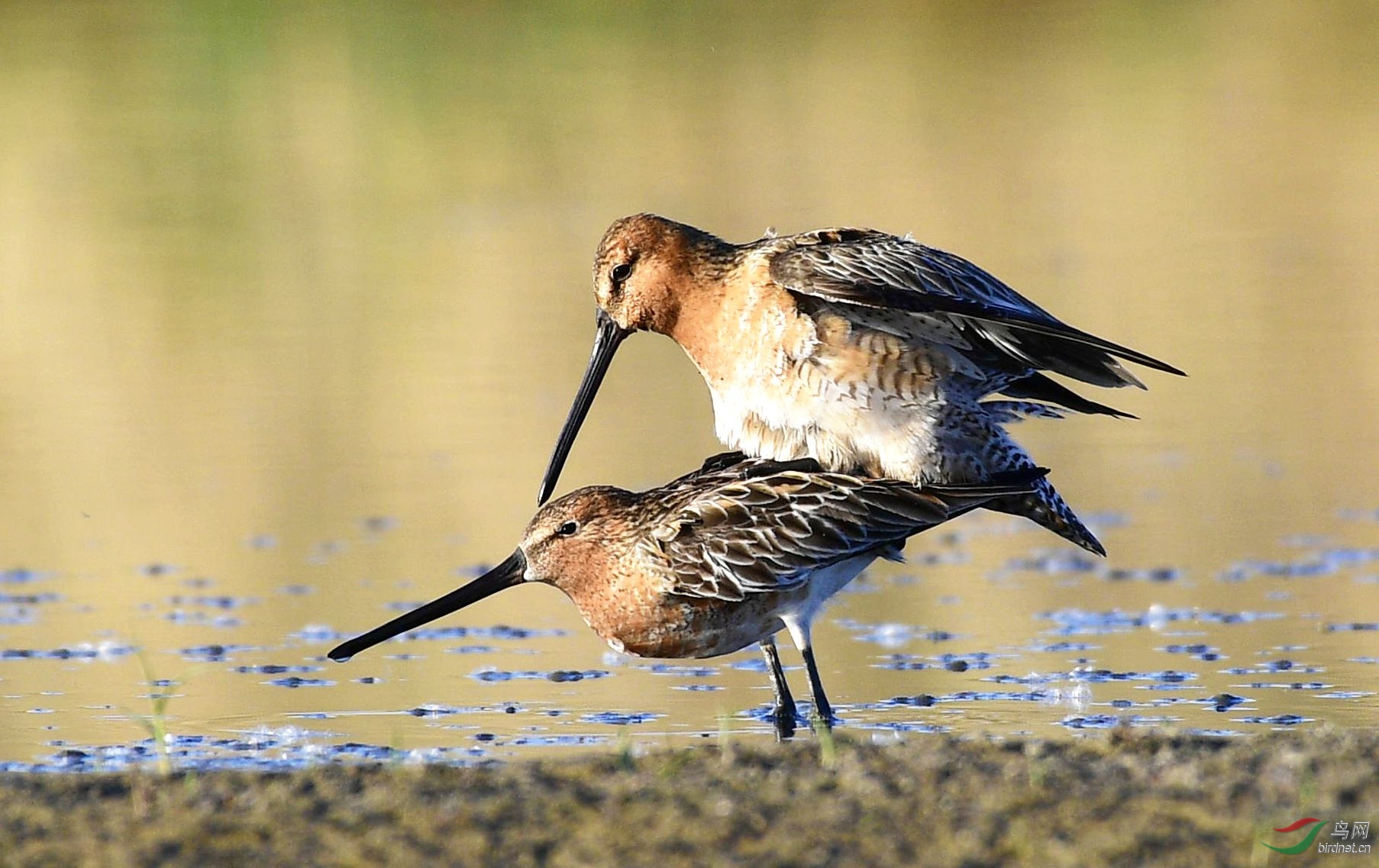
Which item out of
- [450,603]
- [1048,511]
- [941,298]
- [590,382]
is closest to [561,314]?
[590,382]

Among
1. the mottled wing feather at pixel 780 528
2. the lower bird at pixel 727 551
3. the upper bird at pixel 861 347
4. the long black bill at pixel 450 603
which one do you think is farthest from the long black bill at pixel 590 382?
the mottled wing feather at pixel 780 528

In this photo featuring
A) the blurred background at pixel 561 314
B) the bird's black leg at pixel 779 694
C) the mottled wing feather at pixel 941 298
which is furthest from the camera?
the blurred background at pixel 561 314

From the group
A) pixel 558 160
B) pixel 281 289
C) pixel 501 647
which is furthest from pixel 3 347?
pixel 501 647

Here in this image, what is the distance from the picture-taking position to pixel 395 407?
1344cm

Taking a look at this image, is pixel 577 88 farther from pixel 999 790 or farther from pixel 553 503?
pixel 999 790

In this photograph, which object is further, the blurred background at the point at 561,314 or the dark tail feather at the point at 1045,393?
the blurred background at the point at 561,314

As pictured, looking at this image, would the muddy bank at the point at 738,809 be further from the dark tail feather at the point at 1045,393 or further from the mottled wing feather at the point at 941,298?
the dark tail feather at the point at 1045,393

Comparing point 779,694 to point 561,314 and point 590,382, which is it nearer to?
point 590,382

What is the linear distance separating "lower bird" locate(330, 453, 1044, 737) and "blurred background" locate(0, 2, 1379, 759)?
0.97 feet

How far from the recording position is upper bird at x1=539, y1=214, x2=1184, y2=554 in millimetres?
7828

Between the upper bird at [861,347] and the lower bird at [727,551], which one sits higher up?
the upper bird at [861,347]

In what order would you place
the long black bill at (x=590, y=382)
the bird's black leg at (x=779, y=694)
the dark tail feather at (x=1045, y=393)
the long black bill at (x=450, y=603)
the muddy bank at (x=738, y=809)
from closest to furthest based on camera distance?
the muddy bank at (x=738, y=809) → the bird's black leg at (x=779, y=694) → the long black bill at (x=450, y=603) → the dark tail feather at (x=1045, y=393) → the long black bill at (x=590, y=382)

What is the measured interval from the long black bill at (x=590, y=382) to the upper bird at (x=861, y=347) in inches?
8.6

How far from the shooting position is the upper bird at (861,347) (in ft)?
25.7
